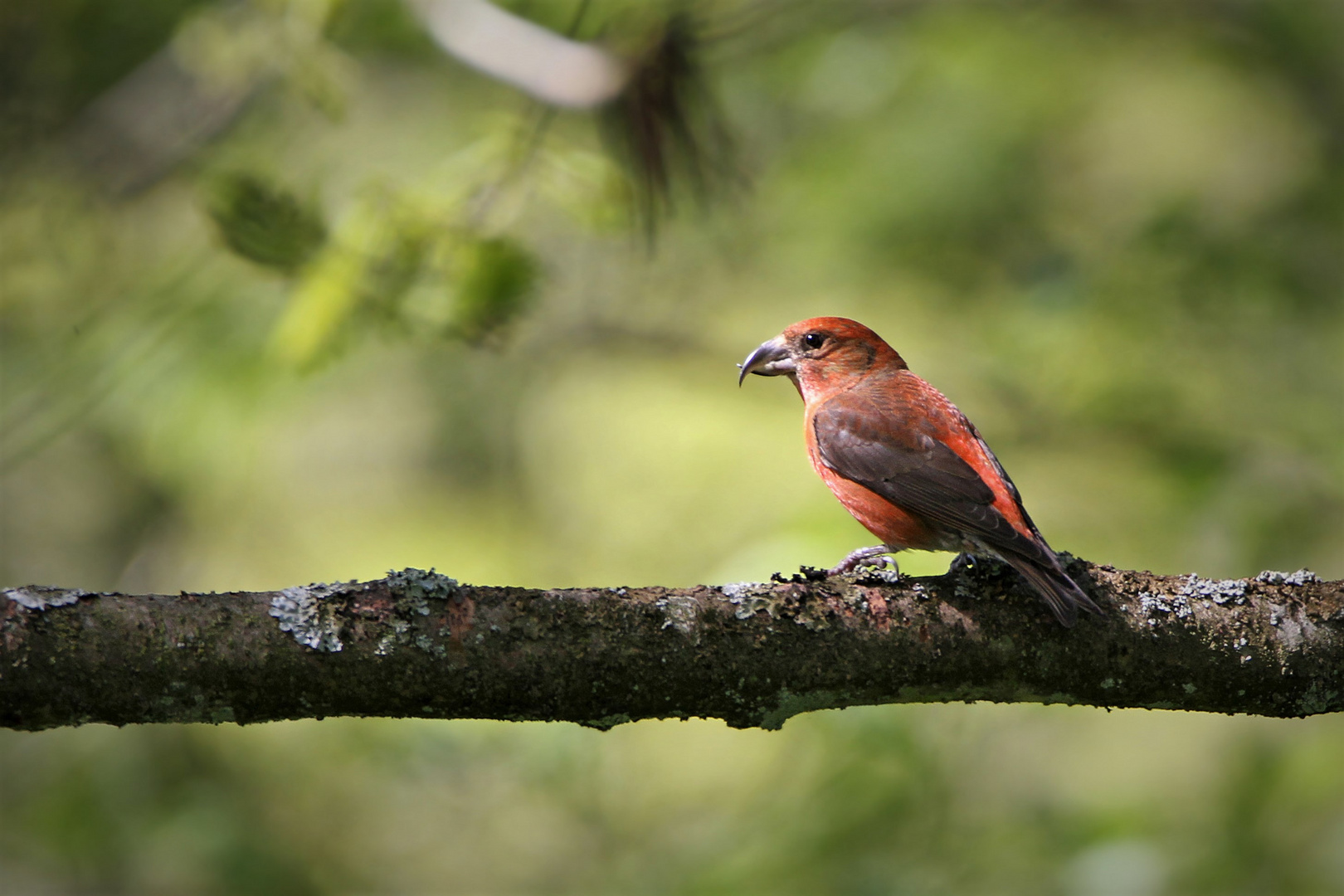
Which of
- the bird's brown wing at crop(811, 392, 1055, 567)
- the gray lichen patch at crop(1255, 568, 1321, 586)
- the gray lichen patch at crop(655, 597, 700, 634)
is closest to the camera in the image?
the gray lichen patch at crop(655, 597, 700, 634)

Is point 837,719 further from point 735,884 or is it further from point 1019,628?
point 1019,628

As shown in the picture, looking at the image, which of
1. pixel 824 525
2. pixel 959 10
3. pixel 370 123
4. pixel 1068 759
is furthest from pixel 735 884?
pixel 370 123

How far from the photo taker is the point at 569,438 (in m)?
10.6

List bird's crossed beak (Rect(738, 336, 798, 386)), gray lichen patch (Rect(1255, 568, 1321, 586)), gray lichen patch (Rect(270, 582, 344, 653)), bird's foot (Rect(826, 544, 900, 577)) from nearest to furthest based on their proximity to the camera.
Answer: gray lichen patch (Rect(270, 582, 344, 653)), gray lichen patch (Rect(1255, 568, 1321, 586)), bird's foot (Rect(826, 544, 900, 577)), bird's crossed beak (Rect(738, 336, 798, 386))

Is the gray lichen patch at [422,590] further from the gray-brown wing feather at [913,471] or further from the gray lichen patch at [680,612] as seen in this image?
the gray-brown wing feather at [913,471]

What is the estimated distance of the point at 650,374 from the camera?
30.5ft

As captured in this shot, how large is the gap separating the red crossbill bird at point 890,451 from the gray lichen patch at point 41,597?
246cm

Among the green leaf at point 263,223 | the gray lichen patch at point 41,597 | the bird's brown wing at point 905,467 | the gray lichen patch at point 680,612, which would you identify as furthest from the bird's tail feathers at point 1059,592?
the green leaf at point 263,223

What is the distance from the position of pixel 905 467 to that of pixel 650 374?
5.18 metres

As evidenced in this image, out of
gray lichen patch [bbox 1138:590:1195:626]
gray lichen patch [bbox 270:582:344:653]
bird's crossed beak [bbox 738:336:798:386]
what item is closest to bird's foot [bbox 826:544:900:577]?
bird's crossed beak [bbox 738:336:798:386]

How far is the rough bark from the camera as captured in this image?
246 cm

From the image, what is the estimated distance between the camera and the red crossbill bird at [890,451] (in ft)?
13.2

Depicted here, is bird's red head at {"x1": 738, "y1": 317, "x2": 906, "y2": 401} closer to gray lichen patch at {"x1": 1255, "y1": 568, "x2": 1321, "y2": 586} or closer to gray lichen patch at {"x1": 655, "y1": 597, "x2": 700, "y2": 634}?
gray lichen patch at {"x1": 1255, "y1": 568, "x2": 1321, "y2": 586}

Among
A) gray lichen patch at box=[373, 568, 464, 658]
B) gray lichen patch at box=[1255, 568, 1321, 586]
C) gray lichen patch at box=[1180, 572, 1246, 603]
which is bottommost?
gray lichen patch at box=[373, 568, 464, 658]
